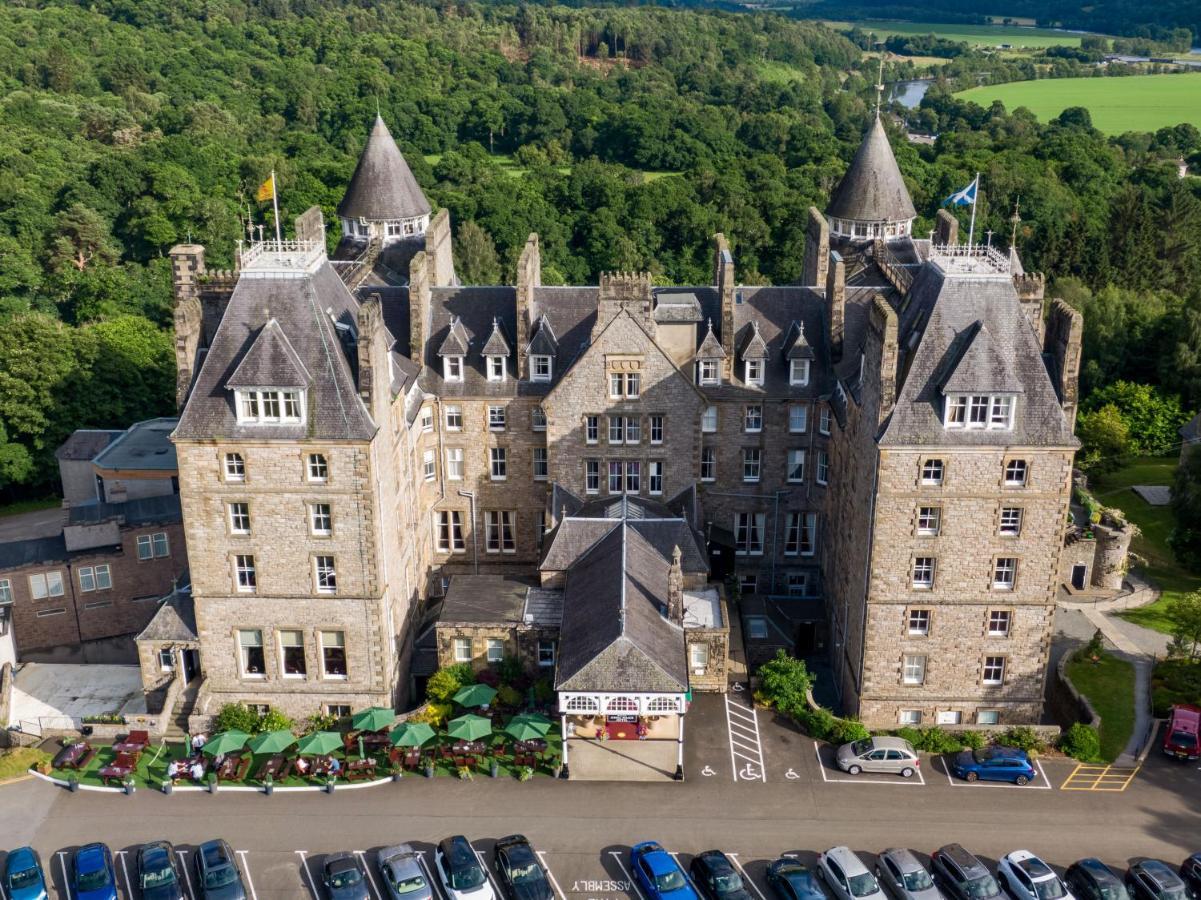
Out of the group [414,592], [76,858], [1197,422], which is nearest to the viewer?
[76,858]

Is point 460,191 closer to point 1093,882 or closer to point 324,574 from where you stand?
point 324,574

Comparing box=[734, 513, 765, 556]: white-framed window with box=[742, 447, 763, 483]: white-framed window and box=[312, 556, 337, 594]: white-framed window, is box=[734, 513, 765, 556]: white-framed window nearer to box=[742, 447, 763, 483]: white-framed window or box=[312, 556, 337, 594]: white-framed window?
box=[742, 447, 763, 483]: white-framed window

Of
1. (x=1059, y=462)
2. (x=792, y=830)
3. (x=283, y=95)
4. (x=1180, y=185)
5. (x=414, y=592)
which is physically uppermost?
(x=283, y=95)

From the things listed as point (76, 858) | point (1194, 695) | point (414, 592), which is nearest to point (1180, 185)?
point (1194, 695)

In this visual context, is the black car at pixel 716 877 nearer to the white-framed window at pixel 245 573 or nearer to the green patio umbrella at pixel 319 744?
the green patio umbrella at pixel 319 744

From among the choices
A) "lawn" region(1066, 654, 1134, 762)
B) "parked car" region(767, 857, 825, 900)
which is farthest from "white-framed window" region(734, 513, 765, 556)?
"parked car" region(767, 857, 825, 900)

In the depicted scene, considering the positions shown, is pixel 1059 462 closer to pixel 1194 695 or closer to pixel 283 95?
pixel 1194 695

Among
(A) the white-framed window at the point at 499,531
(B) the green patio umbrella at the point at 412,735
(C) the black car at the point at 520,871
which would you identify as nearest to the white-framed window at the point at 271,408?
(B) the green patio umbrella at the point at 412,735
